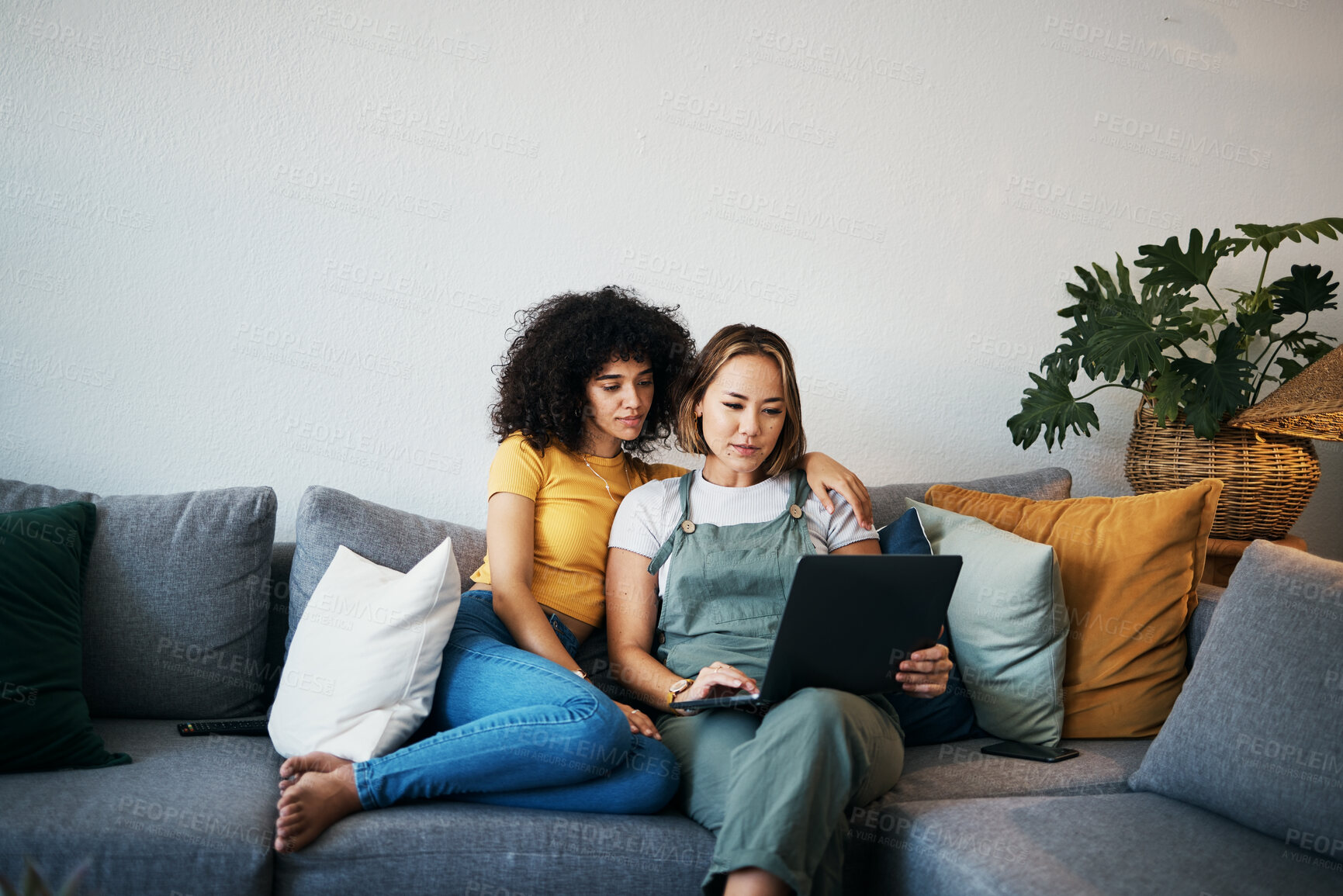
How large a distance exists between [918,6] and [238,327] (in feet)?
6.06

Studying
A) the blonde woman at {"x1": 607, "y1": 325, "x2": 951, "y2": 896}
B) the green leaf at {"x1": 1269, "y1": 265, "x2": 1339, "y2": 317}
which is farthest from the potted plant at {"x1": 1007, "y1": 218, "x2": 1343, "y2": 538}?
the blonde woman at {"x1": 607, "y1": 325, "x2": 951, "y2": 896}

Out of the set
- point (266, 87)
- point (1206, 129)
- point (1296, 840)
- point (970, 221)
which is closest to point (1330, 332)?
point (1206, 129)

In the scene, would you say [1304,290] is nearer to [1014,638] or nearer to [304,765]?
[1014,638]

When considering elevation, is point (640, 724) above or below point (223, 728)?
above

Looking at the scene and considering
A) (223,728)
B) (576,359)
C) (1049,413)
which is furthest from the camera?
(1049,413)

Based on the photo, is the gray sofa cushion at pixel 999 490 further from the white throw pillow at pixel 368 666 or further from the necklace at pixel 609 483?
the white throw pillow at pixel 368 666

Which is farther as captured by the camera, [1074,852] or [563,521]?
[563,521]

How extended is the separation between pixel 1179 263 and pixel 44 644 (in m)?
2.39

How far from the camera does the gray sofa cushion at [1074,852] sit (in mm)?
1211

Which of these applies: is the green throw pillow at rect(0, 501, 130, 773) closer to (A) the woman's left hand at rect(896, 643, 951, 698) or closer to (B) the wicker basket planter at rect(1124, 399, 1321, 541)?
(A) the woman's left hand at rect(896, 643, 951, 698)

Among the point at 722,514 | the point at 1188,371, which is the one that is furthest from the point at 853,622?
the point at 1188,371

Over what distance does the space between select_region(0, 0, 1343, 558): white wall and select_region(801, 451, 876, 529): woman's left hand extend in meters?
0.60

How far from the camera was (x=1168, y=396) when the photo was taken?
2.11m

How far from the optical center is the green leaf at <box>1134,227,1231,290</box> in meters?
2.13
